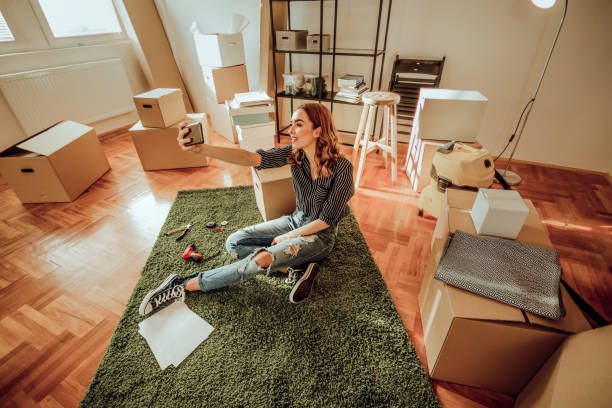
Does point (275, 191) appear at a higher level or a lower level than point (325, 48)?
lower

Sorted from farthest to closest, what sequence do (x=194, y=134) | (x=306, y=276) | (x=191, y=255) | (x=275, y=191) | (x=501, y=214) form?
(x=275, y=191) → (x=191, y=255) → (x=306, y=276) → (x=194, y=134) → (x=501, y=214)

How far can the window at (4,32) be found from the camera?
7.94 feet

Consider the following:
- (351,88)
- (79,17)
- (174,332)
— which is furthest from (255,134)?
(79,17)

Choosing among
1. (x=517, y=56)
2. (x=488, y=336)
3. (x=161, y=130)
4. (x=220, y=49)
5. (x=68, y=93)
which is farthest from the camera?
(x=68, y=93)

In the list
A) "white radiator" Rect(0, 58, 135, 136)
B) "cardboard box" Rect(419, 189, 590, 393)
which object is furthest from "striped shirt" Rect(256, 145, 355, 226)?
"white radiator" Rect(0, 58, 135, 136)

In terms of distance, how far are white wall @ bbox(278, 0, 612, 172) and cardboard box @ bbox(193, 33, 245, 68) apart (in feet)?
2.16

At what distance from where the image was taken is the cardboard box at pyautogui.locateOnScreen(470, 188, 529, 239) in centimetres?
107

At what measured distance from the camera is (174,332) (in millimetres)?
1256

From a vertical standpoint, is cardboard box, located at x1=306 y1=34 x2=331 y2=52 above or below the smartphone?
above

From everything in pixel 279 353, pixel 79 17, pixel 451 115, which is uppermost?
pixel 79 17

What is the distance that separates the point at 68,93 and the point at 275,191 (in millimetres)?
2731

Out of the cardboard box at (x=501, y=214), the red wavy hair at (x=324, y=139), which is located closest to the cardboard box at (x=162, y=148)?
the red wavy hair at (x=324, y=139)

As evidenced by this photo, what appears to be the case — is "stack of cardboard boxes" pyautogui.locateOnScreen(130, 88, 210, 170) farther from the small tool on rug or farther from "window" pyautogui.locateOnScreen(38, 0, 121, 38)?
"window" pyautogui.locateOnScreen(38, 0, 121, 38)

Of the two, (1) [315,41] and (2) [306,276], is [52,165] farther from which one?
(1) [315,41]
